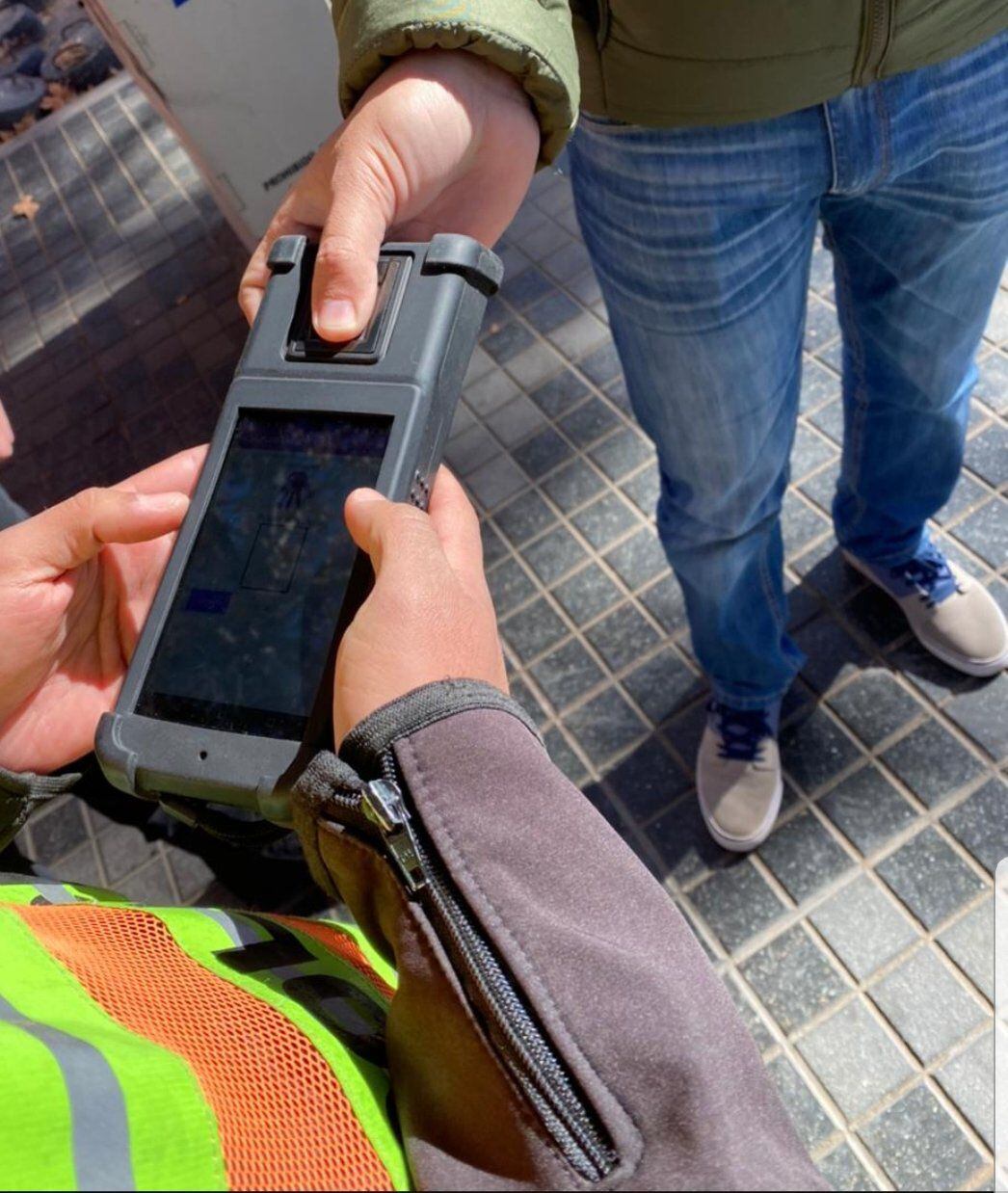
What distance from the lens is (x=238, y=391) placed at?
1.07 m

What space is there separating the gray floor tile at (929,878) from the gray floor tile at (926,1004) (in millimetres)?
77

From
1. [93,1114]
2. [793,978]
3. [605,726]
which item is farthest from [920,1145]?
[93,1114]

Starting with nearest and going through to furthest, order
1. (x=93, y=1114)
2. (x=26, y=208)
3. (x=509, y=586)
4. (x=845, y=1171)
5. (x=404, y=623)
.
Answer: (x=93, y=1114)
(x=404, y=623)
(x=845, y=1171)
(x=509, y=586)
(x=26, y=208)

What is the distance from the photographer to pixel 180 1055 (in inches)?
23.1

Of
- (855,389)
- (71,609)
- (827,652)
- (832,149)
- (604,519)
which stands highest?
(832,149)

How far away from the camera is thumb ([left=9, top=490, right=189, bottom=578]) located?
1032 millimetres

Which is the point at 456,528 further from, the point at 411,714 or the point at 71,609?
the point at 71,609

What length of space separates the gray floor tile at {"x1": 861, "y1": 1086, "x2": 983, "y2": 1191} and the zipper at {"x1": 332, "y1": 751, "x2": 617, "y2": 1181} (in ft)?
3.90

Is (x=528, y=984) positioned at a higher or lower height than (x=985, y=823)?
higher

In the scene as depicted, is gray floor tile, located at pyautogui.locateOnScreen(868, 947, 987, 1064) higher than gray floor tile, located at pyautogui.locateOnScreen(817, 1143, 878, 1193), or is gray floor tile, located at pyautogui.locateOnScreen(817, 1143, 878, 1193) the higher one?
gray floor tile, located at pyautogui.locateOnScreen(868, 947, 987, 1064)

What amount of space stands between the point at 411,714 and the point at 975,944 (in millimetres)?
1374

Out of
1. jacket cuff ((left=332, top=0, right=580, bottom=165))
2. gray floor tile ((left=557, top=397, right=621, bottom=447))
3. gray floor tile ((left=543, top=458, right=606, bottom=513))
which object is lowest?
gray floor tile ((left=543, top=458, right=606, bottom=513))

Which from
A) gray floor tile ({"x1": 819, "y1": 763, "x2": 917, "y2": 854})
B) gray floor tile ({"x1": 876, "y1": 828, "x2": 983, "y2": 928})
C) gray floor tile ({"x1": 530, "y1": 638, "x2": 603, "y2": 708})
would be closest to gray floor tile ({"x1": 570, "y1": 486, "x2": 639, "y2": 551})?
gray floor tile ({"x1": 530, "y1": 638, "x2": 603, "y2": 708})

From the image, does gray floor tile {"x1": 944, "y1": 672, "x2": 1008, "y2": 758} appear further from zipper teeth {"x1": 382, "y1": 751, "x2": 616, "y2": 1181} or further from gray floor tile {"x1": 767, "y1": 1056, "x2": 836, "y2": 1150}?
zipper teeth {"x1": 382, "y1": 751, "x2": 616, "y2": 1181}
